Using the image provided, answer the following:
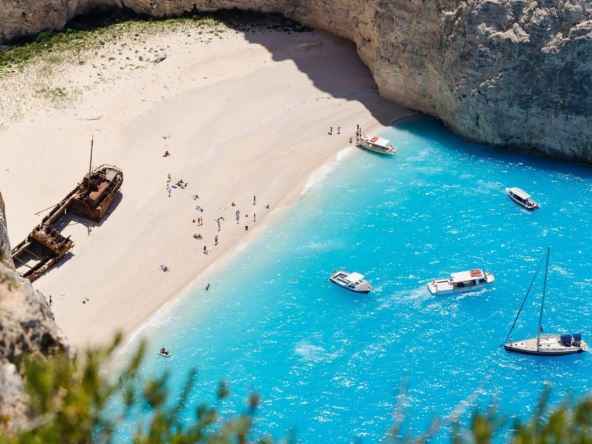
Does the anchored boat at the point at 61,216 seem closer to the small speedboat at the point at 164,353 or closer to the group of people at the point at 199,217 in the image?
the group of people at the point at 199,217

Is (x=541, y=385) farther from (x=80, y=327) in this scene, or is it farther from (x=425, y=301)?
(x=80, y=327)

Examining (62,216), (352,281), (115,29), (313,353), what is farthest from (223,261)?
(115,29)

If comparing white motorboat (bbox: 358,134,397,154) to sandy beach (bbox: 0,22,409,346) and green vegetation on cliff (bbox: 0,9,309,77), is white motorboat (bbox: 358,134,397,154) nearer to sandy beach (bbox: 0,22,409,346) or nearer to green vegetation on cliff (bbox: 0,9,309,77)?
sandy beach (bbox: 0,22,409,346)

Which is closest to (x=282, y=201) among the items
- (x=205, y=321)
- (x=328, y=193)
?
(x=328, y=193)

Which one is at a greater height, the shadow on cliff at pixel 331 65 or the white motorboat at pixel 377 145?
the shadow on cliff at pixel 331 65

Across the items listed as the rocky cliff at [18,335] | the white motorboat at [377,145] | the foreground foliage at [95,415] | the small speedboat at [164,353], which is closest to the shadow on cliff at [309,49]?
the white motorboat at [377,145]

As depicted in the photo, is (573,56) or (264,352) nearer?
(264,352)

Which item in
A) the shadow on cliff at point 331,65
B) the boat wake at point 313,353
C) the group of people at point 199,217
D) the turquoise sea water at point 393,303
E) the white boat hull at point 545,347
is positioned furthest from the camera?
the shadow on cliff at point 331,65
